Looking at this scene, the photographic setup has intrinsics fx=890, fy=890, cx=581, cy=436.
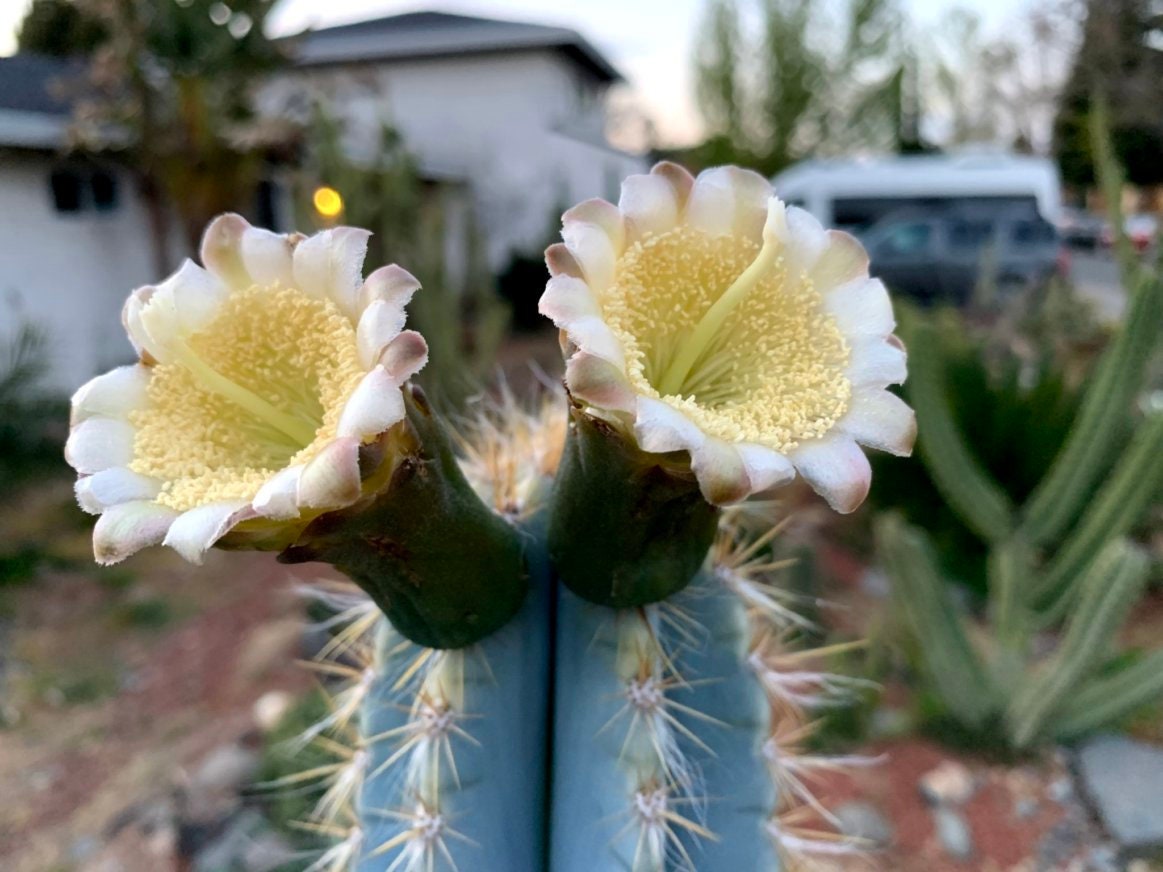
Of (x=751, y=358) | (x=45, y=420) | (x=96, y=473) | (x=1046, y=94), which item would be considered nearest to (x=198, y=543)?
(x=96, y=473)

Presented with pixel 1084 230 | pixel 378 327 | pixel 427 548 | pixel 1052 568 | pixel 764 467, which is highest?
pixel 378 327

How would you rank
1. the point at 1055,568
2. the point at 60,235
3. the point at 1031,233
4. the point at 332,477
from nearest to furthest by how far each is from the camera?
the point at 332,477 → the point at 1055,568 → the point at 60,235 → the point at 1031,233

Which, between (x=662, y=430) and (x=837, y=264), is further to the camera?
(x=837, y=264)

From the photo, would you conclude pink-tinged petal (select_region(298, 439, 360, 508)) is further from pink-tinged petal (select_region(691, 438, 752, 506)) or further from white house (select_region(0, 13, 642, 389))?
white house (select_region(0, 13, 642, 389))

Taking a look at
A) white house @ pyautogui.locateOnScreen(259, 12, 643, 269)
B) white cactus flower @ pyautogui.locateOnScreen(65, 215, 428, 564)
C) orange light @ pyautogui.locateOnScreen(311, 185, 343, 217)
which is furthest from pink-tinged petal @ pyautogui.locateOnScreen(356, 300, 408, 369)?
white house @ pyautogui.locateOnScreen(259, 12, 643, 269)

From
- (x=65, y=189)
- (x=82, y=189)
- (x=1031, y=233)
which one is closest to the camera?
(x=65, y=189)

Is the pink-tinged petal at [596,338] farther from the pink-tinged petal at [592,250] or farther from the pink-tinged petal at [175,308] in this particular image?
the pink-tinged petal at [175,308]

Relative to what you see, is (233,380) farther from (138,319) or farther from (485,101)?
(485,101)

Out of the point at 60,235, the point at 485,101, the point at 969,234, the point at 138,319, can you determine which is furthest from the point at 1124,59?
the point at 138,319
